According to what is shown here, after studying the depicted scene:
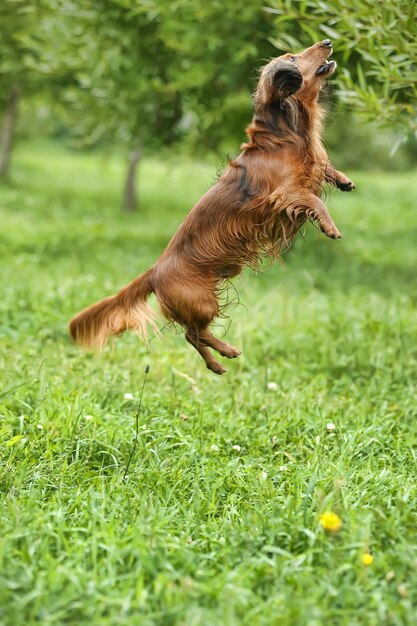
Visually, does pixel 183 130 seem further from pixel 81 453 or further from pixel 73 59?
pixel 81 453

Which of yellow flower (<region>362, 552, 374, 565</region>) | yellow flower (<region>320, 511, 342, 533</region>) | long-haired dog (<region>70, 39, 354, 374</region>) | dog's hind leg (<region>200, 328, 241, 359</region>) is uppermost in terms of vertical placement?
long-haired dog (<region>70, 39, 354, 374</region>)

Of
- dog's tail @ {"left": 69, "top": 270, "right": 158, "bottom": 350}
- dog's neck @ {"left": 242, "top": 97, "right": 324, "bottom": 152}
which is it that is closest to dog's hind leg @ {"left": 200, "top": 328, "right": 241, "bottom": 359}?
dog's tail @ {"left": 69, "top": 270, "right": 158, "bottom": 350}

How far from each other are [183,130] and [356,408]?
7.46 meters

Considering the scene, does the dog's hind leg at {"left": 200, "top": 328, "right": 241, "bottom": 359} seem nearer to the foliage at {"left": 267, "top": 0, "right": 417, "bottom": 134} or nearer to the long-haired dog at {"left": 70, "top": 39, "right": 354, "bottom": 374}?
the long-haired dog at {"left": 70, "top": 39, "right": 354, "bottom": 374}

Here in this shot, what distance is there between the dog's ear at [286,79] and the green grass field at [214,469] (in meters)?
0.70

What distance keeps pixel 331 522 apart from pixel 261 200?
1.32m

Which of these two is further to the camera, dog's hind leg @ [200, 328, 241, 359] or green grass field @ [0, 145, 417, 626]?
dog's hind leg @ [200, 328, 241, 359]

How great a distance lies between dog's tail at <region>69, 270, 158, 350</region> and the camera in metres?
3.36

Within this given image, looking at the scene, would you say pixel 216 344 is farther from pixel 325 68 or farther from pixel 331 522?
pixel 325 68

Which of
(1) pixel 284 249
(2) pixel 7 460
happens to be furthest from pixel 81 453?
(1) pixel 284 249

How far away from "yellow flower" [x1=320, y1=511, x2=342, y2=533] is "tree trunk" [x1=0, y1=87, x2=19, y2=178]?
13557 mm

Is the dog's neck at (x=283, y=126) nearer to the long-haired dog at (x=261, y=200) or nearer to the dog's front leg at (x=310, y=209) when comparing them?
the long-haired dog at (x=261, y=200)

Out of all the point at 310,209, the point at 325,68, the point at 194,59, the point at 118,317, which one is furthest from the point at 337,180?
the point at 194,59

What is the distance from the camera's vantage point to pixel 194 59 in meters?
8.62
